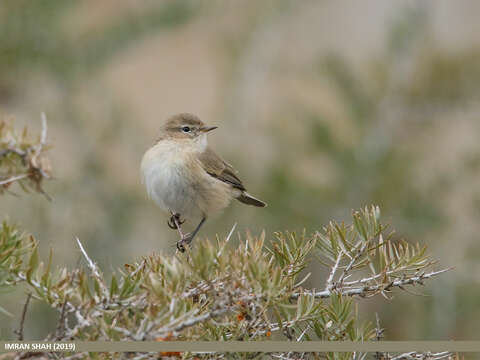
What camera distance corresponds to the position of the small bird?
393 cm

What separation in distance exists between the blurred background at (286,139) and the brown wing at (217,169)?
0.79 m

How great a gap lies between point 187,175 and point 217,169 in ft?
1.25

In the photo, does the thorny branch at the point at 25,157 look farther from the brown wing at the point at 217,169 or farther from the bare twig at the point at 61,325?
the brown wing at the point at 217,169

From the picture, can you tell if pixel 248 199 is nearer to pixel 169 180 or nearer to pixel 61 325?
pixel 169 180

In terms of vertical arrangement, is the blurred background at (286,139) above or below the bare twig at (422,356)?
above

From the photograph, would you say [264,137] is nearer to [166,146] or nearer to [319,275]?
[319,275]

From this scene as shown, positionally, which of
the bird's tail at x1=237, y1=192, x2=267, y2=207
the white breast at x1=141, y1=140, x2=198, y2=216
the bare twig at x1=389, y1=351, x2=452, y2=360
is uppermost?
the bird's tail at x1=237, y1=192, x2=267, y2=207

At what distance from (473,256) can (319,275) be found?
1.71 m

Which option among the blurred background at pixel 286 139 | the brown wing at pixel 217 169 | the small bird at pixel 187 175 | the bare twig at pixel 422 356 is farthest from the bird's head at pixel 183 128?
the bare twig at pixel 422 356

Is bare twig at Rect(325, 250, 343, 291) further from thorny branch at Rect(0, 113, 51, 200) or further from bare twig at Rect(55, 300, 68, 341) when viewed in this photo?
thorny branch at Rect(0, 113, 51, 200)

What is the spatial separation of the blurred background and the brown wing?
0.79 m

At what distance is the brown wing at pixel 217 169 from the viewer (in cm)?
438

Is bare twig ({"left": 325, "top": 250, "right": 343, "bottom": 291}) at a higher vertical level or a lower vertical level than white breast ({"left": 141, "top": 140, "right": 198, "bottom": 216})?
lower

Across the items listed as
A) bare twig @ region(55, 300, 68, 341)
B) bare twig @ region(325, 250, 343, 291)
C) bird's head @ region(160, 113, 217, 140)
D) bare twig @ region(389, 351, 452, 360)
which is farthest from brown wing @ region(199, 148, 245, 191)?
bare twig @ region(55, 300, 68, 341)
